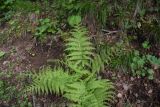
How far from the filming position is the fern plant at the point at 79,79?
16.5 ft

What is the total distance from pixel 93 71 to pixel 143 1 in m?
1.58

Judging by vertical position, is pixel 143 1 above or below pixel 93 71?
above

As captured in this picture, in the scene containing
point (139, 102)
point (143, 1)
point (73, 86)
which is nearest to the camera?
point (73, 86)

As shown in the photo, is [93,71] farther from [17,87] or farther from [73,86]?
[17,87]

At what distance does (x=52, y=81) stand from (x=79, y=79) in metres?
0.44

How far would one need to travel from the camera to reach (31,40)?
6.21 metres

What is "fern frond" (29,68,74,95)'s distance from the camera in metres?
5.25

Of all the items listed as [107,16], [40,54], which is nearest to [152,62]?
[107,16]

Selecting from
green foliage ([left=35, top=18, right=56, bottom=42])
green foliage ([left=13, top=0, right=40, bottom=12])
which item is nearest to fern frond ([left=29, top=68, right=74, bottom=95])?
green foliage ([left=35, top=18, right=56, bottom=42])

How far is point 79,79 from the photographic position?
5340 millimetres

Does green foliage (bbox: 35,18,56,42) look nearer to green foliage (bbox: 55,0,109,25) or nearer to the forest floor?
the forest floor

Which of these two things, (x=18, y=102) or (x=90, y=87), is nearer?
(x=90, y=87)

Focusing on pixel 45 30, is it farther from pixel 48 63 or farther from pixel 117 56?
pixel 117 56

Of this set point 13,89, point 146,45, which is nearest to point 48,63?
point 13,89
